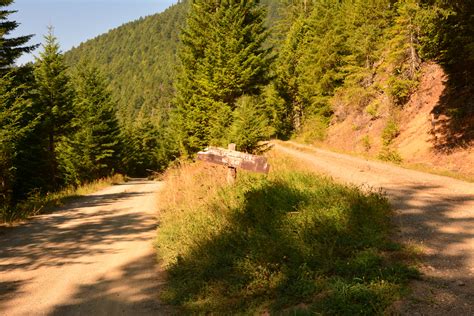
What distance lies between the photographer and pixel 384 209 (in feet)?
21.4

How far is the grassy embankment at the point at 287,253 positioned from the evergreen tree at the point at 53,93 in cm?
1888

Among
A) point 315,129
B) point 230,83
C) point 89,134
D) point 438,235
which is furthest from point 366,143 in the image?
point 89,134

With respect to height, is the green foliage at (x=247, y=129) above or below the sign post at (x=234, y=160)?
above

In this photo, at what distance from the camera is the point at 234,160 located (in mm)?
8617

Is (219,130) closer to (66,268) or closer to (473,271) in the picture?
(66,268)

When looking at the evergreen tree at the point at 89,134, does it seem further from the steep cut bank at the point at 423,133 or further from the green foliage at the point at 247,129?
the green foliage at the point at 247,129

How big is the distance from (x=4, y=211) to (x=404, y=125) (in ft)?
67.3

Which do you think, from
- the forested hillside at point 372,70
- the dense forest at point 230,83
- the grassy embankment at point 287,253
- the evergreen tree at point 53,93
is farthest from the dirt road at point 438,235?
the evergreen tree at point 53,93

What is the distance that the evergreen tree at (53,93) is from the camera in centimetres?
Result: 2380

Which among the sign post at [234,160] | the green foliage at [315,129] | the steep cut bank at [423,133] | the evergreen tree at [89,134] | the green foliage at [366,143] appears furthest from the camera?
the green foliage at [315,129]

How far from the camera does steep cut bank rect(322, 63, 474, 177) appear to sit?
14883mm

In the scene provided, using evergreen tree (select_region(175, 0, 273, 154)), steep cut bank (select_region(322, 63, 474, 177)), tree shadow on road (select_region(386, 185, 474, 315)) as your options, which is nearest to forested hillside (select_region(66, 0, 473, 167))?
steep cut bank (select_region(322, 63, 474, 177))

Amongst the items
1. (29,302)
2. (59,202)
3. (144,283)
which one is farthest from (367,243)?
(59,202)

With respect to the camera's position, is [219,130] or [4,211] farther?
[219,130]
